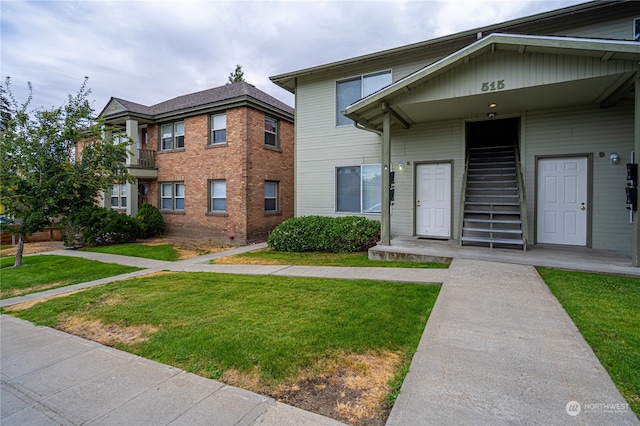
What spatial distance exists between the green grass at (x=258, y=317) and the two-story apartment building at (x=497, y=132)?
13.0 feet

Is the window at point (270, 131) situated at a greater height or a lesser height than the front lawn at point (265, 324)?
greater

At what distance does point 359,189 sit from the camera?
440 inches

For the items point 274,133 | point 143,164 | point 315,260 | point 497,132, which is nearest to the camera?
point 315,260

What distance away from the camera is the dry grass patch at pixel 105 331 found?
13.3 feet

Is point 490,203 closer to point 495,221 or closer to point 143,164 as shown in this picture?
point 495,221

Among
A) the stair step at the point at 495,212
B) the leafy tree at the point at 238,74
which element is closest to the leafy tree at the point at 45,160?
the stair step at the point at 495,212

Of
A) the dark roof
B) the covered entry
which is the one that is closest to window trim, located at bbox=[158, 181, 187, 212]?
the dark roof

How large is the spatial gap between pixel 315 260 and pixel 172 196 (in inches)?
408

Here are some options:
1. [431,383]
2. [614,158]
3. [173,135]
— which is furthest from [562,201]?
[173,135]

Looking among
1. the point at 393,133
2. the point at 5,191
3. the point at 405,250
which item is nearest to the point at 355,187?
the point at 393,133

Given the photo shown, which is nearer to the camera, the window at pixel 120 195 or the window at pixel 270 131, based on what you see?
the window at pixel 270 131

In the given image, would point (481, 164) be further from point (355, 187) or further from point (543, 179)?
point (355, 187)

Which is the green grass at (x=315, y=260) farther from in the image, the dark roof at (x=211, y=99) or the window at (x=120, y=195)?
the window at (x=120, y=195)

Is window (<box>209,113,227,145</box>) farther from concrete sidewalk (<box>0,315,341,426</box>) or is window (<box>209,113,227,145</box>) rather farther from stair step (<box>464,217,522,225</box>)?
concrete sidewalk (<box>0,315,341,426</box>)
